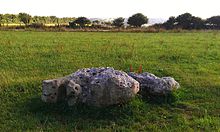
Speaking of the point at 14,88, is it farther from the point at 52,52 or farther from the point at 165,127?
the point at 52,52

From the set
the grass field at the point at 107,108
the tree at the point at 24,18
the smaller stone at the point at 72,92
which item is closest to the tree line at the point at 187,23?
the tree at the point at 24,18

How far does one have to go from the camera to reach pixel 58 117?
32.2ft

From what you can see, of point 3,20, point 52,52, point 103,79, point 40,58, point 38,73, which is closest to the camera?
point 103,79

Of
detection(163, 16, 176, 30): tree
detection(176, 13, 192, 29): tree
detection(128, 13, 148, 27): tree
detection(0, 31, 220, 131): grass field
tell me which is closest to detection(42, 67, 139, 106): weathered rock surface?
detection(0, 31, 220, 131): grass field

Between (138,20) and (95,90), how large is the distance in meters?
62.9

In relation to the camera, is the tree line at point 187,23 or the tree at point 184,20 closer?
the tree line at point 187,23

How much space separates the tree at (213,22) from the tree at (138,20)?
10.9 metres

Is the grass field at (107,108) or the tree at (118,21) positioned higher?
the grass field at (107,108)

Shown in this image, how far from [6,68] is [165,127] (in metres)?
7.30

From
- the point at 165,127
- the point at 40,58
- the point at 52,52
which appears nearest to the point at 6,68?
the point at 40,58

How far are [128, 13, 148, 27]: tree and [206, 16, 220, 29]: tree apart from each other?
35.6ft

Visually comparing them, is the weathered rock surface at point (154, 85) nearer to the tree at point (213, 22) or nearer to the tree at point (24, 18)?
the tree at point (213, 22)

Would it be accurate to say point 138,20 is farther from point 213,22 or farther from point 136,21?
point 213,22

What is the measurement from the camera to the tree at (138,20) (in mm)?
71750
